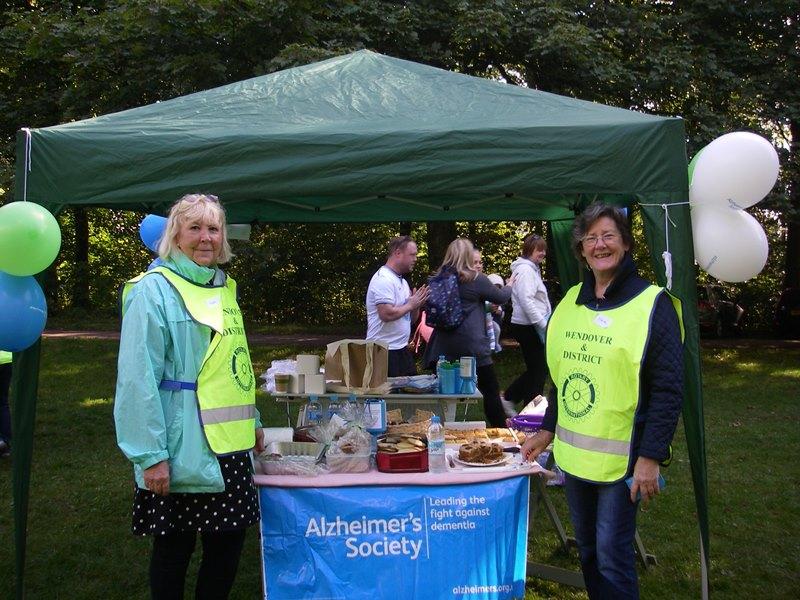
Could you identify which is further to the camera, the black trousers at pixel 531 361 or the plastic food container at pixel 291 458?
the black trousers at pixel 531 361

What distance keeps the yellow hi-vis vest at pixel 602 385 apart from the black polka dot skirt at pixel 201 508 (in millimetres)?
1064

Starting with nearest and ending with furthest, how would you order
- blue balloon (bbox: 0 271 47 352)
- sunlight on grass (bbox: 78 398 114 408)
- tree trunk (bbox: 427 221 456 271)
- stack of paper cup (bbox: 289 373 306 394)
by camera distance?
blue balloon (bbox: 0 271 47 352), stack of paper cup (bbox: 289 373 306 394), sunlight on grass (bbox: 78 398 114 408), tree trunk (bbox: 427 221 456 271)

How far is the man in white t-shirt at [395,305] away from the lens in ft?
16.1

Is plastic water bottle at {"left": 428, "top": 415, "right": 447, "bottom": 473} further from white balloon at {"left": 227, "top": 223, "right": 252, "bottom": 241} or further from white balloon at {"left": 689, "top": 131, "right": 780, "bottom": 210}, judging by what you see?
white balloon at {"left": 227, "top": 223, "right": 252, "bottom": 241}

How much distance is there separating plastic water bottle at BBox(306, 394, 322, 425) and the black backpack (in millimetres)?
1033

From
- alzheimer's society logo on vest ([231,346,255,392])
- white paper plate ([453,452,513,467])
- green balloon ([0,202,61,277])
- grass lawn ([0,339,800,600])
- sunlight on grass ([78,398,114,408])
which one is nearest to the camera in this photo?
alzheimer's society logo on vest ([231,346,255,392])

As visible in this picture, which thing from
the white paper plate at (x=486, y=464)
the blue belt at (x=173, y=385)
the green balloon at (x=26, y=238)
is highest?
the green balloon at (x=26, y=238)

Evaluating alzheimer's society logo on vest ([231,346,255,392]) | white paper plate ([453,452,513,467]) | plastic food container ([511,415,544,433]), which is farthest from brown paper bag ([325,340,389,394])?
alzheimer's society logo on vest ([231,346,255,392])

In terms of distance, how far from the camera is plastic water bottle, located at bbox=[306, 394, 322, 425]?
13.2 ft

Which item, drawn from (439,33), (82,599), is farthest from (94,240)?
(82,599)

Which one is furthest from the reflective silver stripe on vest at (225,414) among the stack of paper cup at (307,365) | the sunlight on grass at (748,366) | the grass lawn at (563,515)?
the sunlight on grass at (748,366)

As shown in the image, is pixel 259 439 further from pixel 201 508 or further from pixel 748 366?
pixel 748 366

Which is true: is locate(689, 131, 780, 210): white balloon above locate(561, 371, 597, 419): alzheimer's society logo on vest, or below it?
above

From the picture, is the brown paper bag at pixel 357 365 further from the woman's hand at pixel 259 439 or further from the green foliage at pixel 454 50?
the green foliage at pixel 454 50
